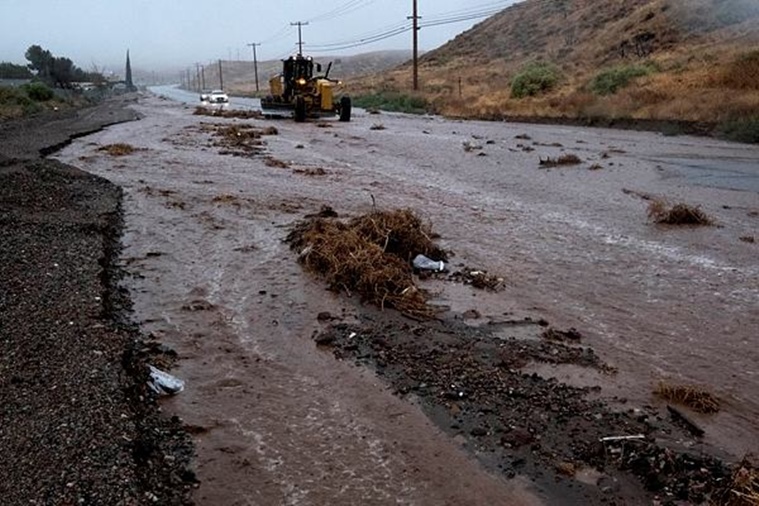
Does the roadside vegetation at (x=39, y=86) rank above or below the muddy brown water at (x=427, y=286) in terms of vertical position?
above

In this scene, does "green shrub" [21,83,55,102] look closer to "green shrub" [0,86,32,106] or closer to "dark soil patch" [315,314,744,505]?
"green shrub" [0,86,32,106]

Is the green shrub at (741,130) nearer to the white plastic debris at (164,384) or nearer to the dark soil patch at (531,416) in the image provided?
the dark soil patch at (531,416)

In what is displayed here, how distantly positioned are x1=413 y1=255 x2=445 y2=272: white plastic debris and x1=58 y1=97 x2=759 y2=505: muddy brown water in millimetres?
619

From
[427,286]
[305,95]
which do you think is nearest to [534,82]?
[305,95]

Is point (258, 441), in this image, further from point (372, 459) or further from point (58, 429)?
point (58, 429)

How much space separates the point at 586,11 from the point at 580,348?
87803 mm

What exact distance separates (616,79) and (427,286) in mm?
35475

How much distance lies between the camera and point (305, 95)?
123ft

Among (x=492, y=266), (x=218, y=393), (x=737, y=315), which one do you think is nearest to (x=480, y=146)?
(x=492, y=266)

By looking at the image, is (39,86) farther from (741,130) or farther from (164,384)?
(164,384)

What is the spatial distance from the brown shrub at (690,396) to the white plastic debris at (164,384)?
149 inches

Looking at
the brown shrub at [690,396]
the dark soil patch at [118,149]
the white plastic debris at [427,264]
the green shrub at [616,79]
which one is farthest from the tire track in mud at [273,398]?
the green shrub at [616,79]

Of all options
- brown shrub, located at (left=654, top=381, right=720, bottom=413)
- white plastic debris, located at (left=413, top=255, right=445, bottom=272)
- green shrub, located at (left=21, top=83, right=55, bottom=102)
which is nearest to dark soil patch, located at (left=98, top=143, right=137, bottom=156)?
white plastic debris, located at (left=413, top=255, right=445, bottom=272)

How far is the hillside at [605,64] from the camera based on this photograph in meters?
31.3
